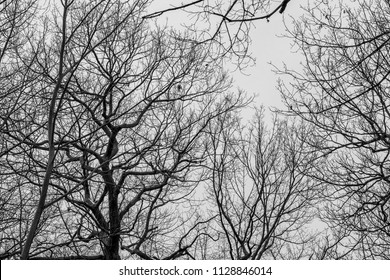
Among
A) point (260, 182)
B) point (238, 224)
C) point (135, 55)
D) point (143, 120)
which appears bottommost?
point (238, 224)

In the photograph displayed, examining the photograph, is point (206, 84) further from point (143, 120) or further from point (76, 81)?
point (76, 81)

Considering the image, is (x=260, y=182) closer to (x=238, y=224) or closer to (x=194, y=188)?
(x=238, y=224)

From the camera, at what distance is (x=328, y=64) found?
380 inches

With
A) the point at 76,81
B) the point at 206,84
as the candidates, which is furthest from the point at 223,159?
the point at 76,81

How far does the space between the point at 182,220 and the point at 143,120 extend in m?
2.91

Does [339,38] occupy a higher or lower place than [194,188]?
higher

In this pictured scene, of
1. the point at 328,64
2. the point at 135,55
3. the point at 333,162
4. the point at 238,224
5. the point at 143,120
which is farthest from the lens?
the point at 238,224

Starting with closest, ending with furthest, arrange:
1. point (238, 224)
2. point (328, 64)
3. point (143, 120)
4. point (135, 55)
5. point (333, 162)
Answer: point (328, 64)
point (333, 162)
point (135, 55)
point (143, 120)
point (238, 224)

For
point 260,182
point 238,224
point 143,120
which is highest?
point 143,120

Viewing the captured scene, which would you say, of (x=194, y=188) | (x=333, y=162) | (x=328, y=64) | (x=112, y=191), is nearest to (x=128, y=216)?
(x=112, y=191)

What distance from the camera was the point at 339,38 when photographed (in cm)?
1010

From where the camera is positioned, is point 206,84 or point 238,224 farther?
point 238,224

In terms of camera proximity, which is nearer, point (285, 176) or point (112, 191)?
point (112, 191)

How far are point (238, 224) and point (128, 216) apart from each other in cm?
285
